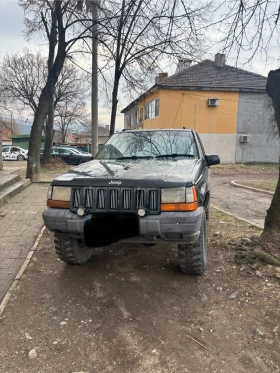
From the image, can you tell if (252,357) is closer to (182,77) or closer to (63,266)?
(63,266)

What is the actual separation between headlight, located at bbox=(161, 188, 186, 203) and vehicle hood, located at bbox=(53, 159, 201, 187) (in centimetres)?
6

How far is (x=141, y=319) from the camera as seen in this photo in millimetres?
2953

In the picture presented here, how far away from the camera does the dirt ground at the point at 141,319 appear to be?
2.39 m

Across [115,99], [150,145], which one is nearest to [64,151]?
[115,99]

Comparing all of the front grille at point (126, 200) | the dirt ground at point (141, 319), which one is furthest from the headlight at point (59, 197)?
the dirt ground at point (141, 319)

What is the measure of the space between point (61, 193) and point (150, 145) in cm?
175

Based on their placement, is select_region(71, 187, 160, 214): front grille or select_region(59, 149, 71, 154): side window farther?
select_region(59, 149, 71, 154): side window

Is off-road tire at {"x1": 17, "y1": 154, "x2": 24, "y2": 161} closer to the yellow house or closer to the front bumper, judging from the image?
the yellow house

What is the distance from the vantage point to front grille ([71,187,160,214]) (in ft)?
10.3

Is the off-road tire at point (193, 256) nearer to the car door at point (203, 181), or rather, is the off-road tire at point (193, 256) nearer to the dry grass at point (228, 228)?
the car door at point (203, 181)

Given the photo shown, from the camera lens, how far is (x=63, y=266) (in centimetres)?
419

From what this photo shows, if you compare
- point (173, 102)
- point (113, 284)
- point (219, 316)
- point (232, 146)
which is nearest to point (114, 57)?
point (113, 284)

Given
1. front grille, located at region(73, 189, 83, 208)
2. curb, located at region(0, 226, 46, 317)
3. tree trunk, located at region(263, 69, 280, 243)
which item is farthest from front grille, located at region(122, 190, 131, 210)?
tree trunk, located at region(263, 69, 280, 243)

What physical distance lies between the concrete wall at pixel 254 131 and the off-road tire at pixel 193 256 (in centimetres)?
2214
